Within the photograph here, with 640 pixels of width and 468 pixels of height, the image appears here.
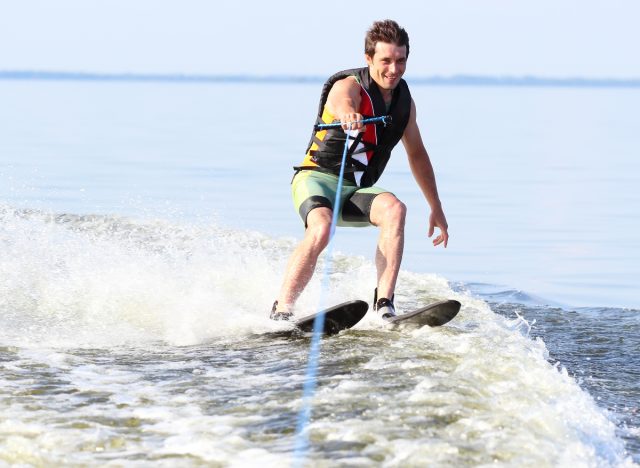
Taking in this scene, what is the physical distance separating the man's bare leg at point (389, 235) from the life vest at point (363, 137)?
370 mm

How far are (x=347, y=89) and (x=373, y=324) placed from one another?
1.40m

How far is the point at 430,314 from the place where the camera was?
21.3ft

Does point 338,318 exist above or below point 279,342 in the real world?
above

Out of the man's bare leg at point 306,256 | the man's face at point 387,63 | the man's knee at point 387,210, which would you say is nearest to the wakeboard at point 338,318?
the man's bare leg at point 306,256

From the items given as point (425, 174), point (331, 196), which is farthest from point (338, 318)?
point (425, 174)

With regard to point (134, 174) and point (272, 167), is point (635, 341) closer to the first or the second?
point (134, 174)

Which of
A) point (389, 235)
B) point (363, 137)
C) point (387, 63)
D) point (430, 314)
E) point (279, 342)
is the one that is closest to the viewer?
point (279, 342)

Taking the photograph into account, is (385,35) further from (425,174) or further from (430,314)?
(430,314)

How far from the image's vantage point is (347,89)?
6727 mm

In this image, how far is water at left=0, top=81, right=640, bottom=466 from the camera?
441cm

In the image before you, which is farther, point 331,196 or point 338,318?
point 331,196

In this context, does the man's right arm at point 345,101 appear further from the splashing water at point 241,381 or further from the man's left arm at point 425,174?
the splashing water at point 241,381

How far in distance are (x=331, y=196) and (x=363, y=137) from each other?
0.43 m

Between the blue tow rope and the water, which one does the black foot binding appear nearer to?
the water
